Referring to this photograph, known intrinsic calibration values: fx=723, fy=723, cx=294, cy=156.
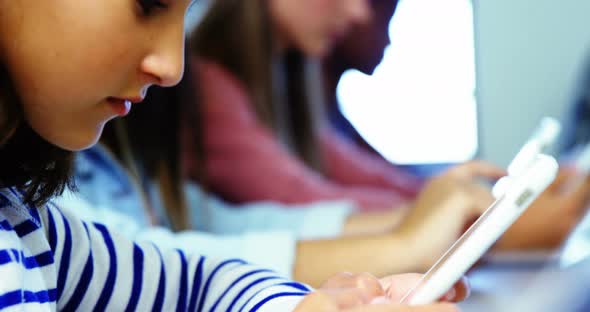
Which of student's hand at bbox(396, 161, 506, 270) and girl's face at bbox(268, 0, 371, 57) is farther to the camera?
girl's face at bbox(268, 0, 371, 57)

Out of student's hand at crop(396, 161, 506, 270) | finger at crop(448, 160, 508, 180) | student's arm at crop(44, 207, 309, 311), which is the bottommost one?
student's arm at crop(44, 207, 309, 311)

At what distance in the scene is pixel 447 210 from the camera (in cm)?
59

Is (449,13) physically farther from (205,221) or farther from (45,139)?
(45,139)

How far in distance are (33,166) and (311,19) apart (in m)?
0.79

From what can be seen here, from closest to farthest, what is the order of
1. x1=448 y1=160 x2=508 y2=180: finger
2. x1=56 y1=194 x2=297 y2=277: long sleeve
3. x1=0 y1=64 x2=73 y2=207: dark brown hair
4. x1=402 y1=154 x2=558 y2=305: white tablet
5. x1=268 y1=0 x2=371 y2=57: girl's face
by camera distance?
x1=402 y1=154 x2=558 y2=305: white tablet → x1=0 y1=64 x2=73 y2=207: dark brown hair → x1=56 y1=194 x2=297 y2=277: long sleeve → x1=448 y1=160 x2=508 y2=180: finger → x1=268 y1=0 x2=371 y2=57: girl's face

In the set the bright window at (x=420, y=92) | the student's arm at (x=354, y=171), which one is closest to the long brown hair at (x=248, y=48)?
the student's arm at (x=354, y=171)

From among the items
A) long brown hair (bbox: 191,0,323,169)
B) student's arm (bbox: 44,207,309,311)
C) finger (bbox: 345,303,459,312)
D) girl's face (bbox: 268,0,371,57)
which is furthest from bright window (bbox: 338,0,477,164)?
finger (bbox: 345,303,459,312)

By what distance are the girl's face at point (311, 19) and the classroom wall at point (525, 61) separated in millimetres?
455

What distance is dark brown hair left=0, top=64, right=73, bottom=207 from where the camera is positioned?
0.34 metres

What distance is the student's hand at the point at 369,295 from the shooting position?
10.1 inches

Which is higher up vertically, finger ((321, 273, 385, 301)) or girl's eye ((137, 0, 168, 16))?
girl's eye ((137, 0, 168, 16))

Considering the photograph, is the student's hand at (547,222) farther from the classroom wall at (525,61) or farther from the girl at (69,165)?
the classroom wall at (525,61)

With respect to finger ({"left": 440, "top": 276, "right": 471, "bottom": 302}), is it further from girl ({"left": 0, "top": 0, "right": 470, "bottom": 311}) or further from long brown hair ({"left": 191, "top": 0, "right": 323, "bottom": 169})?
long brown hair ({"left": 191, "top": 0, "right": 323, "bottom": 169})

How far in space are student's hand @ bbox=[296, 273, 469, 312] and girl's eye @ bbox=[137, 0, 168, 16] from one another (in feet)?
0.44
